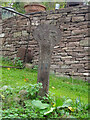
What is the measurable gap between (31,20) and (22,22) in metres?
0.34

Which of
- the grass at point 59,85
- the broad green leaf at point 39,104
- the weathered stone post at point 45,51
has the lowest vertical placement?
the grass at point 59,85

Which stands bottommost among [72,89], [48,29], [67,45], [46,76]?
[72,89]

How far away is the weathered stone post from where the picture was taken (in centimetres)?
270

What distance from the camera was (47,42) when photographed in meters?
2.74

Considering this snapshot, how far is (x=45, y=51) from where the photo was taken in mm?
2725

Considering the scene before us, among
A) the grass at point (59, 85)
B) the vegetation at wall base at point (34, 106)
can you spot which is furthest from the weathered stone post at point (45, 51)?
the grass at point (59, 85)

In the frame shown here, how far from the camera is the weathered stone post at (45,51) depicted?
8.86ft

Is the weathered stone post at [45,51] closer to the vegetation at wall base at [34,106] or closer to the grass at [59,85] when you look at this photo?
the vegetation at wall base at [34,106]

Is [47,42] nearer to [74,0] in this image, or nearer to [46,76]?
[46,76]

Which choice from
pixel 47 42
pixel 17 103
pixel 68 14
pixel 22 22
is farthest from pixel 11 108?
pixel 22 22

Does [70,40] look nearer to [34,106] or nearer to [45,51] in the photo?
[45,51]

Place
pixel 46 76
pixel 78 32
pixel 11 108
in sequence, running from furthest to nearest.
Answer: pixel 78 32
pixel 46 76
pixel 11 108

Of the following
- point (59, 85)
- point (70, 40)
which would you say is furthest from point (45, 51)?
point (70, 40)

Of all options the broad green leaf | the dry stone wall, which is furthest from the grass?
the broad green leaf
